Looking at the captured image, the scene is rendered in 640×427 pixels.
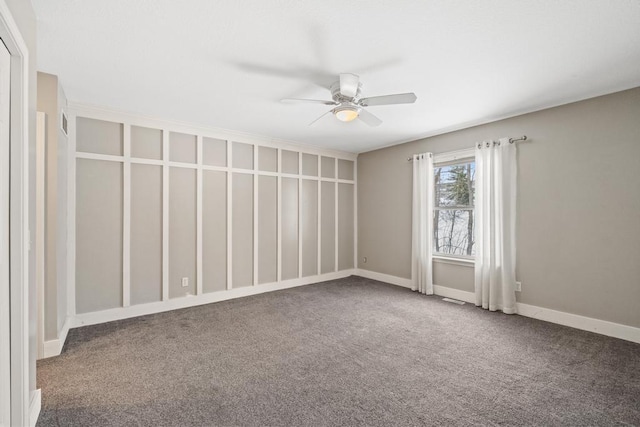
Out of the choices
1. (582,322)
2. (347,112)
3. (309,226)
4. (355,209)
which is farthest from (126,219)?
(582,322)

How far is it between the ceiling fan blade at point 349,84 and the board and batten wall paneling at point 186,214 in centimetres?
241

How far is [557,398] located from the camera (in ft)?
6.82

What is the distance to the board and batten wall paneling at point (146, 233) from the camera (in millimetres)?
3760

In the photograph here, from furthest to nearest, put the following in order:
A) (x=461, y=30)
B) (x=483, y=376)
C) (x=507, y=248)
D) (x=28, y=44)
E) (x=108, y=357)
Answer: (x=507, y=248) < (x=108, y=357) < (x=483, y=376) < (x=461, y=30) < (x=28, y=44)

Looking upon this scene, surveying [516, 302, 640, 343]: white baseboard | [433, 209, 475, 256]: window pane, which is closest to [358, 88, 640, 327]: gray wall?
[516, 302, 640, 343]: white baseboard

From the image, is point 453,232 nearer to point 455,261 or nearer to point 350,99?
point 455,261

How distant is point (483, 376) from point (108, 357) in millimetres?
3162

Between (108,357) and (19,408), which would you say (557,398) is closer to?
(19,408)

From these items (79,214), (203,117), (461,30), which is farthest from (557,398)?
(79,214)

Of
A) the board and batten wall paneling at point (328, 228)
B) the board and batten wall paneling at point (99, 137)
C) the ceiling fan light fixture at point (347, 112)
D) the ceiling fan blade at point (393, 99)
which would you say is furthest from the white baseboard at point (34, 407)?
the board and batten wall paneling at point (328, 228)

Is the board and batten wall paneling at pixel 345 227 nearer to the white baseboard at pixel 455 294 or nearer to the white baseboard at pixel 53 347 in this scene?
the white baseboard at pixel 455 294

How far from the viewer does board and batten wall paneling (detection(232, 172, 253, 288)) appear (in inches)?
181

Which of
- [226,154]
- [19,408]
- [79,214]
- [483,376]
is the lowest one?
[483,376]

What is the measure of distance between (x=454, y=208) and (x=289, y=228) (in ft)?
8.82
